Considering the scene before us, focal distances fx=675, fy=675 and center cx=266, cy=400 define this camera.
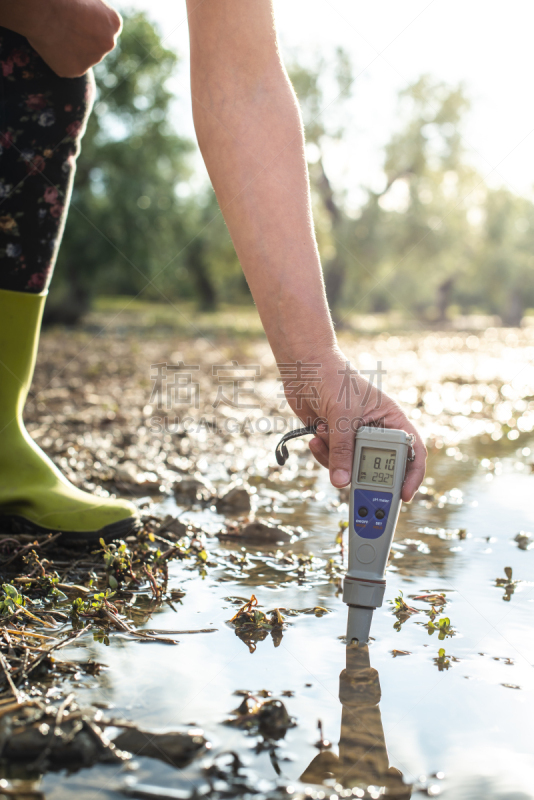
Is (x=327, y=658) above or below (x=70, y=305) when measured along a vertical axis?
below

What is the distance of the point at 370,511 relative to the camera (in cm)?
149

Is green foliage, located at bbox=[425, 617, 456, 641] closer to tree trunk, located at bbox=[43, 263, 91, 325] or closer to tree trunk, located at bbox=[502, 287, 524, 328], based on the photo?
tree trunk, located at bbox=[43, 263, 91, 325]

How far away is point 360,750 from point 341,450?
1.87 feet

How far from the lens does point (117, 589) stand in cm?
174

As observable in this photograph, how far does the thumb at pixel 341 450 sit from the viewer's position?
56.4 inches

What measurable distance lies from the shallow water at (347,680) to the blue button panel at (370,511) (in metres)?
0.26

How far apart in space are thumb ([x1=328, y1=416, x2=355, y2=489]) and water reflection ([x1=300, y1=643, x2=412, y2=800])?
0.39 metres

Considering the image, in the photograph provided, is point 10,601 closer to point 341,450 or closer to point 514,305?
point 341,450

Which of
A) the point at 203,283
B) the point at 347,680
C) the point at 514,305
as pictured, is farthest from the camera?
the point at 514,305

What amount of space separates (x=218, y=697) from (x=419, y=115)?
3156cm

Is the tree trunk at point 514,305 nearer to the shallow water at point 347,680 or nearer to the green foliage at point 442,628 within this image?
the shallow water at point 347,680

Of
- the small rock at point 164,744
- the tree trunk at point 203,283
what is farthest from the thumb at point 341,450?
the tree trunk at point 203,283

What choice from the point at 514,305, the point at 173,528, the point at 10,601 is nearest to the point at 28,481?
the point at 173,528

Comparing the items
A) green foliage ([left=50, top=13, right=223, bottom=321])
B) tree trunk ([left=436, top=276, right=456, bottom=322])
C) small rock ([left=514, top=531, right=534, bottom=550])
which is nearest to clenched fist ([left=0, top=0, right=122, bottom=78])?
small rock ([left=514, top=531, right=534, bottom=550])
